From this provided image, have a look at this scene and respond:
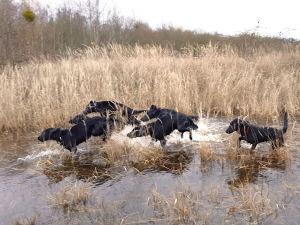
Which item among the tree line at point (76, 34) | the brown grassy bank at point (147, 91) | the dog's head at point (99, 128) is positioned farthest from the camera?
the tree line at point (76, 34)

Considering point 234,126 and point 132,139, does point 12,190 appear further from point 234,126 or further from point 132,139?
point 234,126

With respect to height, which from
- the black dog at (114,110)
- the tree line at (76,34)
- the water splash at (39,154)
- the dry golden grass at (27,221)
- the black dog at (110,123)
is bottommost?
the dry golden grass at (27,221)

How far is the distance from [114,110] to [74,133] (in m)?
0.89

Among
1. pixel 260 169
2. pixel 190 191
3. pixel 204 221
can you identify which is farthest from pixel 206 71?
pixel 204 221

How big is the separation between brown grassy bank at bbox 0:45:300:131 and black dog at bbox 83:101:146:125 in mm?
1478

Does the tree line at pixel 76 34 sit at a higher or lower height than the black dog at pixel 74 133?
higher

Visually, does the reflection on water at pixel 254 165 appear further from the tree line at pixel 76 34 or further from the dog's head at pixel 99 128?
the tree line at pixel 76 34

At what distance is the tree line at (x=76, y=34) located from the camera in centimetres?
1259

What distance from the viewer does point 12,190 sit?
3.31 metres

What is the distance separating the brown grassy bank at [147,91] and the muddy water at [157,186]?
60.5 inches

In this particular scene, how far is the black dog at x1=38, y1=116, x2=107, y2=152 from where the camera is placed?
13.8ft

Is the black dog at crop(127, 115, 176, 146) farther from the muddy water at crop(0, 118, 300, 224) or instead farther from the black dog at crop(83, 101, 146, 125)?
the black dog at crop(83, 101, 146, 125)

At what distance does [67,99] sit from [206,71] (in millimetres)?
3972

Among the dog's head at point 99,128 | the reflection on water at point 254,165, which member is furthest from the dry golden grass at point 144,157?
the reflection on water at point 254,165
